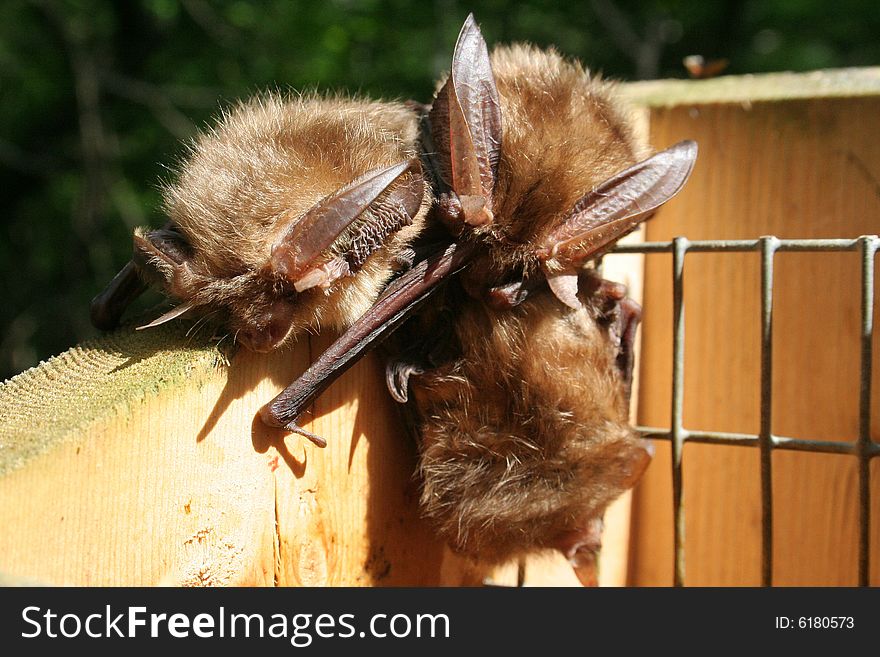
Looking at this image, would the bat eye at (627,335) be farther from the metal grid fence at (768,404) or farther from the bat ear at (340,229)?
the bat ear at (340,229)

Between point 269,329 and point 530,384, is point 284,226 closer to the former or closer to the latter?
point 269,329

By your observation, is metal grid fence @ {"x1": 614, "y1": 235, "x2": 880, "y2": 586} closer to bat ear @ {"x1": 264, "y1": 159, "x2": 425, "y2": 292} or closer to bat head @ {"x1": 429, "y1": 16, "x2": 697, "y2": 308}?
bat head @ {"x1": 429, "y1": 16, "x2": 697, "y2": 308}

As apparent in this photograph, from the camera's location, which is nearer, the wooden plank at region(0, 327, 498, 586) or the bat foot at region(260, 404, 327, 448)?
the wooden plank at region(0, 327, 498, 586)

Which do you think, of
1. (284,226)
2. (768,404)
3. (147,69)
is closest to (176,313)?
(284,226)

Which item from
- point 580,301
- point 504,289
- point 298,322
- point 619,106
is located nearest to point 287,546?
point 298,322

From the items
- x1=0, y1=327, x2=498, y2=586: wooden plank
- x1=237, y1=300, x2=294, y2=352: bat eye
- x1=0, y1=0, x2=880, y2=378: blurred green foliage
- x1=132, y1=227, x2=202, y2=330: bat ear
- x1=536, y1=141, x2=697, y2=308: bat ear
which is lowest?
x1=0, y1=327, x2=498, y2=586: wooden plank

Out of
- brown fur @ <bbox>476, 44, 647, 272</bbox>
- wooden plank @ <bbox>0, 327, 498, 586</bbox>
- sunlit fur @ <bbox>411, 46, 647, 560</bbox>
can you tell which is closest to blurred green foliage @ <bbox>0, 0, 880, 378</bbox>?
brown fur @ <bbox>476, 44, 647, 272</bbox>
